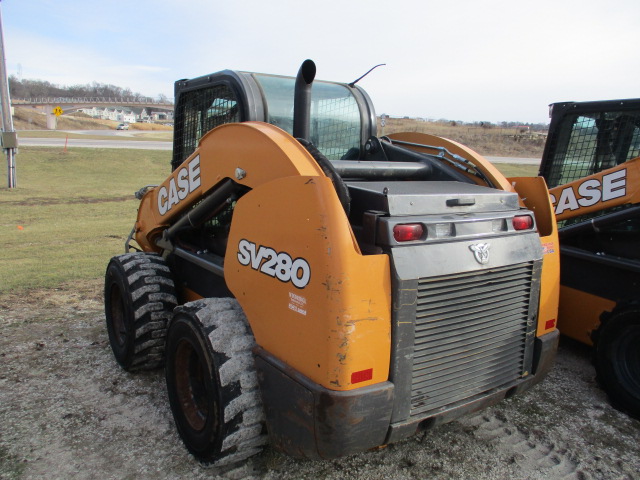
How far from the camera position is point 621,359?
351cm

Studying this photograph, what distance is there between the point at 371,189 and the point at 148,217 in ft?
7.65

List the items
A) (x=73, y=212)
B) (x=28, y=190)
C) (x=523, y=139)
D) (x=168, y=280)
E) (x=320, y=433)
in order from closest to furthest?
(x=320, y=433) → (x=168, y=280) → (x=73, y=212) → (x=28, y=190) → (x=523, y=139)

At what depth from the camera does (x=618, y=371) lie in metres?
3.49

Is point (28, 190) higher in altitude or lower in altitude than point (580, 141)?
lower

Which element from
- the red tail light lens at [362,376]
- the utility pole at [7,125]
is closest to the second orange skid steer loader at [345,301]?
the red tail light lens at [362,376]

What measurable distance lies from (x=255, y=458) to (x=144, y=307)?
138cm

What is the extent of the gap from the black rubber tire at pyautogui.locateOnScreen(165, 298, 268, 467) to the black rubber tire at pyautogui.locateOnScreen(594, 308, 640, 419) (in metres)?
2.45

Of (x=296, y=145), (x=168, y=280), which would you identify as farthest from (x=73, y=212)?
(x=296, y=145)

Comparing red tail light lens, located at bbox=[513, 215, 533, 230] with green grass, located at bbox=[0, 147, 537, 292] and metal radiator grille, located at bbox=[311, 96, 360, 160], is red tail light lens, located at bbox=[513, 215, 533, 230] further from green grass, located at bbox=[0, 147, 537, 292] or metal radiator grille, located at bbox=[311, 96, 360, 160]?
green grass, located at bbox=[0, 147, 537, 292]

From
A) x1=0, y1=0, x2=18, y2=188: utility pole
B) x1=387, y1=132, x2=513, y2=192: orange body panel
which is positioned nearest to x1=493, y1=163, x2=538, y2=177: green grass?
x1=0, y1=0, x2=18, y2=188: utility pole

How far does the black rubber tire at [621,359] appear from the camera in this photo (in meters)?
3.39

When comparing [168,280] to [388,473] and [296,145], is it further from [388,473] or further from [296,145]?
[388,473]

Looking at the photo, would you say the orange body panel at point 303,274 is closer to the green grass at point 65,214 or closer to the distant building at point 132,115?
the green grass at point 65,214

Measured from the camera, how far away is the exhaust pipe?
2783 millimetres
